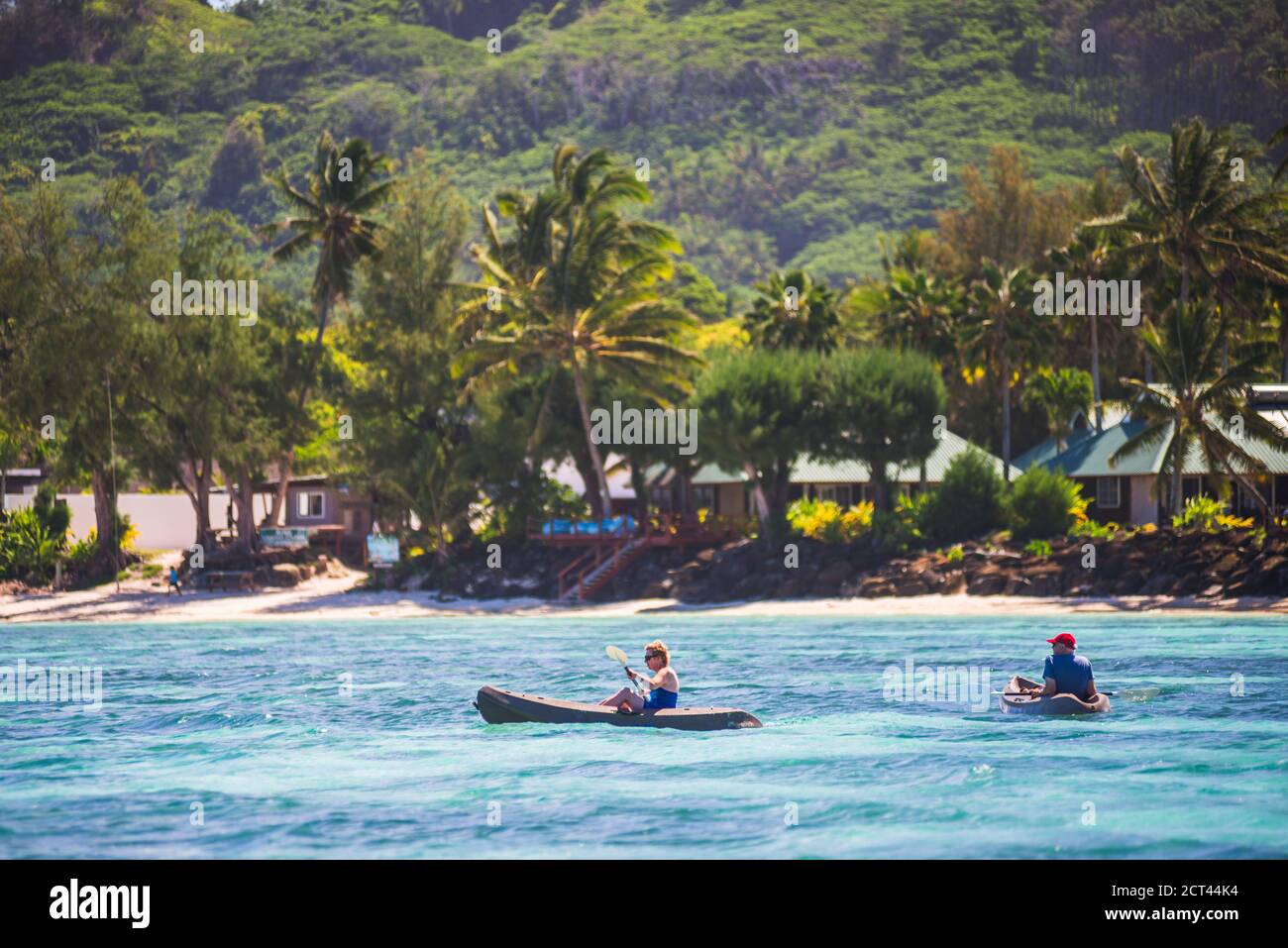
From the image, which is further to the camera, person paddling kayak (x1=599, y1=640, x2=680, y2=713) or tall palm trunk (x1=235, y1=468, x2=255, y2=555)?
tall palm trunk (x1=235, y1=468, x2=255, y2=555)

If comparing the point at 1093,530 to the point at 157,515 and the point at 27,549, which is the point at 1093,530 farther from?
the point at 157,515

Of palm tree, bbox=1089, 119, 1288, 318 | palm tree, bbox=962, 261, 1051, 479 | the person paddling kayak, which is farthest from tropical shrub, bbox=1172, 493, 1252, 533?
the person paddling kayak

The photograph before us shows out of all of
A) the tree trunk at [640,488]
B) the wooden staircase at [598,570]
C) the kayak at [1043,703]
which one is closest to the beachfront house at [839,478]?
the tree trunk at [640,488]

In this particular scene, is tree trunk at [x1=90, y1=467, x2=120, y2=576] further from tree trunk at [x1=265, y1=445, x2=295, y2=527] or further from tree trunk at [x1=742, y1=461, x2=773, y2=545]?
tree trunk at [x1=742, y1=461, x2=773, y2=545]

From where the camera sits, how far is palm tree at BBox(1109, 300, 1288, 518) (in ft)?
162

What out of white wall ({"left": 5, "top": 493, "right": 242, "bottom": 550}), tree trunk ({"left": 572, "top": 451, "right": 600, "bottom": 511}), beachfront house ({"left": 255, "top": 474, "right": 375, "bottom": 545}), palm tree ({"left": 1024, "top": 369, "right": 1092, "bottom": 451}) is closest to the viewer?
palm tree ({"left": 1024, "top": 369, "right": 1092, "bottom": 451})

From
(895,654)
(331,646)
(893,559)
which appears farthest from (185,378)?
(895,654)

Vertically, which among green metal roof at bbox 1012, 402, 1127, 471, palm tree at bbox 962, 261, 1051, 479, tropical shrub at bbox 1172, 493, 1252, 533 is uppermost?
palm tree at bbox 962, 261, 1051, 479

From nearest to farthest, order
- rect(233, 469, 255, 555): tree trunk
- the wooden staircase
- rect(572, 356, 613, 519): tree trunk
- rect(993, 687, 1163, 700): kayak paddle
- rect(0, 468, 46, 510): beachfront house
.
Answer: rect(993, 687, 1163, 700): kayak paddle
the wooden staircase
rect(572, 356, 613, 519): tree trunk
rect(233, 469, 255, 555): tree trunk
rect(0, 468, 46, 510): beachfront house

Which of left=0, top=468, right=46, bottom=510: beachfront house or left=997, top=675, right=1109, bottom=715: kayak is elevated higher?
left=0, top=468, right=46, bottom=510: beachfront house

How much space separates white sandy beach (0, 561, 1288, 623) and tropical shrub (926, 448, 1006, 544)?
4177 mm

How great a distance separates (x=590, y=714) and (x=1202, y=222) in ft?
127

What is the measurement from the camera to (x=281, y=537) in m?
64.2

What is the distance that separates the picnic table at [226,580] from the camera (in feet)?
197
